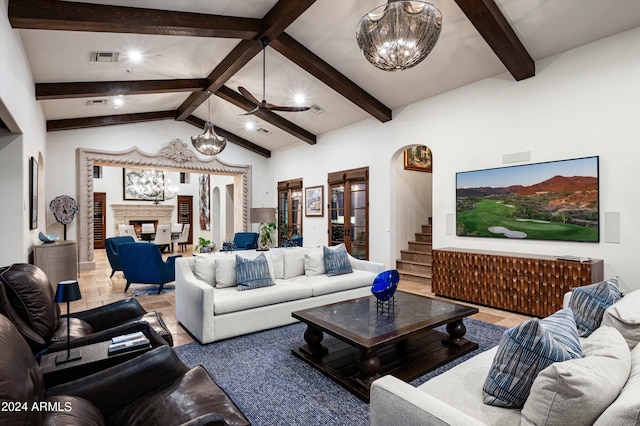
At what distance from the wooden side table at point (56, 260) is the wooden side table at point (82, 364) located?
441 centimetres

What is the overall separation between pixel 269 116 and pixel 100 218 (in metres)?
9.25

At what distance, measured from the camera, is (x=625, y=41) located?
12.9 feet

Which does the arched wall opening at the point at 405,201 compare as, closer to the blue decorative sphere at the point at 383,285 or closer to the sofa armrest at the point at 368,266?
the sofa armrest at the point at 368,266

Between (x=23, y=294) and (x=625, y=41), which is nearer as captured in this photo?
(x=23, y=294)

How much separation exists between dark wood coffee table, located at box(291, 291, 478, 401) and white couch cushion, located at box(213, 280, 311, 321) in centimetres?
75

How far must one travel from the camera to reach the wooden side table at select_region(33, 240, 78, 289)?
5.49 m

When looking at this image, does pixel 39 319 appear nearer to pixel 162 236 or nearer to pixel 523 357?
pixel 523 357

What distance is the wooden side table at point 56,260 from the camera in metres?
5.49

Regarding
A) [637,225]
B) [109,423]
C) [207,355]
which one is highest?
[637,225]

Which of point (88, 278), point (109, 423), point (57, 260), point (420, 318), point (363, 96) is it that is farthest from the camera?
point (88, 278)

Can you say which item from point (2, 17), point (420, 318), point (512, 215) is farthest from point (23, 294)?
point (512, 215)

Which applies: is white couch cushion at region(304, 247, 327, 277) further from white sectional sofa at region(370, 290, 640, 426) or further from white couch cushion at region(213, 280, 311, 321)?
white sectional sofa at region(370, 290, 640, 426)

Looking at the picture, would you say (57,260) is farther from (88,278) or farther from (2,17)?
(2,17)

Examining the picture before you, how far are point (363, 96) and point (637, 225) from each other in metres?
4.26
